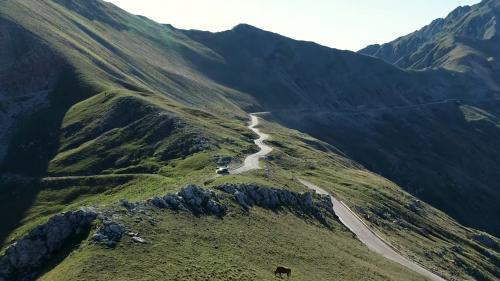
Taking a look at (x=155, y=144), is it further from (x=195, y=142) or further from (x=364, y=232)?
(x=364, y=232)

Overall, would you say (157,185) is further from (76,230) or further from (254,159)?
(254,159)

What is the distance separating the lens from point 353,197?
114m

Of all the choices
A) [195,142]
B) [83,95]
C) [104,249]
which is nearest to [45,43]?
[83,95]

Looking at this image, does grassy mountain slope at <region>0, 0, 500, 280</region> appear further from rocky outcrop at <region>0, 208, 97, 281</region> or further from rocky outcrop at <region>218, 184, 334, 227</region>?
rocky outcrop at <region>0, 208, 97, 281</region>

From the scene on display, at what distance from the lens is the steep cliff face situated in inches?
5930

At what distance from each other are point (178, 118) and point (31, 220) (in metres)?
49.0

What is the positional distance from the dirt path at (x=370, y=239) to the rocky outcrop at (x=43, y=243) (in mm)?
49131

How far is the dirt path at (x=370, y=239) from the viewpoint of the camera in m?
77.9

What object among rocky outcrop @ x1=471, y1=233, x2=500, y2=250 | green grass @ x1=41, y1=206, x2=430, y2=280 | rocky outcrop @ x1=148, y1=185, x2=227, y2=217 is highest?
rocky outcrop @ x1=148, y1=185, x2=227, y2=217

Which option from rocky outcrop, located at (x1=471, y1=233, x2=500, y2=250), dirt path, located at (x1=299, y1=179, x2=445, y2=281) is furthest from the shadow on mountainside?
rocky outcrop, located at (x1=471, y1=233, x2=500, y2=250)

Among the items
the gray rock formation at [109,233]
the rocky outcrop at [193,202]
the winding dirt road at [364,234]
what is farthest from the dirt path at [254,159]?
the gray rock formation at [109,233]

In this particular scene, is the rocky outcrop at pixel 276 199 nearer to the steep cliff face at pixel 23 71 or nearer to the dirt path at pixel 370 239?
the dirt path at pixel 370 239

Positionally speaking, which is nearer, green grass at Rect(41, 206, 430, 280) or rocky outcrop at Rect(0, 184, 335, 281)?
green grass at Rect(41, 206, 430, 280)

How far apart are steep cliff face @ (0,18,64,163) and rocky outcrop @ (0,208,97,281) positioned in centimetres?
10622
